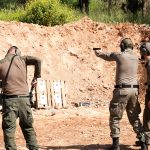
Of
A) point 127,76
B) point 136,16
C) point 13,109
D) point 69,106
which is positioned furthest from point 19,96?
point 136,16

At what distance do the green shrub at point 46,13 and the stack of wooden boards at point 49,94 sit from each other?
6809 mm

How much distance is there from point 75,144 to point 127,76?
2013mm

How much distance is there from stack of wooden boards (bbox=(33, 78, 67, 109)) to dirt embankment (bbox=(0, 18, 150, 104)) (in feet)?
5.07

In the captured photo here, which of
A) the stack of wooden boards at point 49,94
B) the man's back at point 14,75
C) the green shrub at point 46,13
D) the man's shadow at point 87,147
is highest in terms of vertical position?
the green shrub at point 46,13

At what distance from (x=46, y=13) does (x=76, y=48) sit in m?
2.78

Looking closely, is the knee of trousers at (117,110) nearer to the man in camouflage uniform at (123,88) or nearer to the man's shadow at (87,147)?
the man in camouflage uniform at (123,88)

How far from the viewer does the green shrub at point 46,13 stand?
2392 cm

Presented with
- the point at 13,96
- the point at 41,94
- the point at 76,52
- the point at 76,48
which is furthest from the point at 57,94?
the point at 13,96

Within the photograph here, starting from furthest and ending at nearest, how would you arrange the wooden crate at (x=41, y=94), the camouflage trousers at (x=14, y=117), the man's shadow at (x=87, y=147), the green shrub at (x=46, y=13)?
the green shrub at (x=46, y=13), the wooden crate at (x=41, y=94), the man's shadow at (x=87, y=147), the camouflage trousers at (x=14, y=117)

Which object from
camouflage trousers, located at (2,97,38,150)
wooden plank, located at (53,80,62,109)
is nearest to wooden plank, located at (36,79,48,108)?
wooden plank, located at (53,80,62,109)

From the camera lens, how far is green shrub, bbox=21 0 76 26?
23922mm

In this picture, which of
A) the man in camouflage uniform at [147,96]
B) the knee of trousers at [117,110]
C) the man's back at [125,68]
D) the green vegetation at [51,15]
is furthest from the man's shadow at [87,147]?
the green vegetation at [51,15]

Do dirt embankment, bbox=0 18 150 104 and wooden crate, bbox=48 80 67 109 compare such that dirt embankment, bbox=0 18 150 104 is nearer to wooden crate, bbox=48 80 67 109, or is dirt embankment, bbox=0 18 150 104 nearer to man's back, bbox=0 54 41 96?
wooden crate, bbox=48 80 67 109

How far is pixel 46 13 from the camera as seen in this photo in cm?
2389
